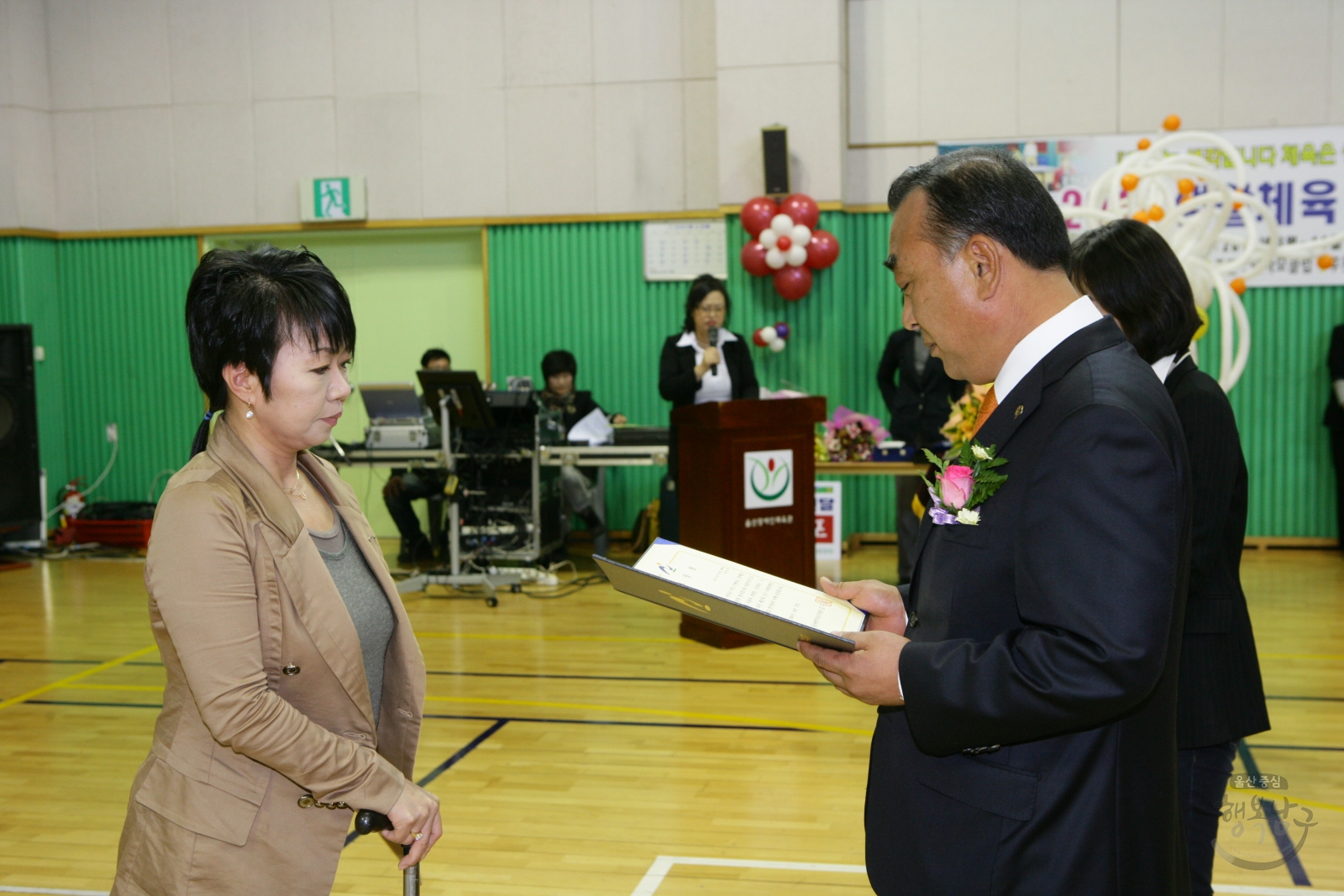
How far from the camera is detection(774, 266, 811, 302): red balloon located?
326 inches

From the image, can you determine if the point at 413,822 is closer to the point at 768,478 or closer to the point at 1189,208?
the point at 768,478

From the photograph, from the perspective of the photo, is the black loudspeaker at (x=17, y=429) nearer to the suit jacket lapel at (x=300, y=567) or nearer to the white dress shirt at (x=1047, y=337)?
the suit jacket lapel at (x=300, y=567)

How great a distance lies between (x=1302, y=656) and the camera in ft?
17.3

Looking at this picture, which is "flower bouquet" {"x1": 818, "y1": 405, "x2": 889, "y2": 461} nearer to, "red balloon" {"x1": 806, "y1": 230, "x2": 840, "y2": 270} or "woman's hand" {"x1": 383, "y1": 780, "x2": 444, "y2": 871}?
"red balloon" {"x1": 806, "y1": 230, "x2": 840, "y2": 270}

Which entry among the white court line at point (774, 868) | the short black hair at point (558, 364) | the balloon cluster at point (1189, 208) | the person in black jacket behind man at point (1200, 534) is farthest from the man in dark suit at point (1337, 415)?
the person in black jacket behind man at point (1200, 534)

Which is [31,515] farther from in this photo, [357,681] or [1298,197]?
[1298,197]

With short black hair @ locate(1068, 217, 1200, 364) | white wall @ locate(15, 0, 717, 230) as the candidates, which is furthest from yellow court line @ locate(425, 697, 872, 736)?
white wall @ locate(15, 0, 717, 230)

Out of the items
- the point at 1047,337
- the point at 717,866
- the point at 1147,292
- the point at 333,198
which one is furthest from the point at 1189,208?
the point at 333,198

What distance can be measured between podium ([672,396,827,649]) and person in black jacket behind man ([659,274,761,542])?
91 centimetres

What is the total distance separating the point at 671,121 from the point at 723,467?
433 cm

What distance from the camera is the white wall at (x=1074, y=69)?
7961mm

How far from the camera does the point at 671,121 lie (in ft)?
28.9

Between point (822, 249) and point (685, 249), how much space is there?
118 centimetres

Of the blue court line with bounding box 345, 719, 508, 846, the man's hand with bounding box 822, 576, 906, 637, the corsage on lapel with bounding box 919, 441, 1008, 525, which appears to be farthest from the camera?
the blue court line with bounding box 345, 719, 508, 846
